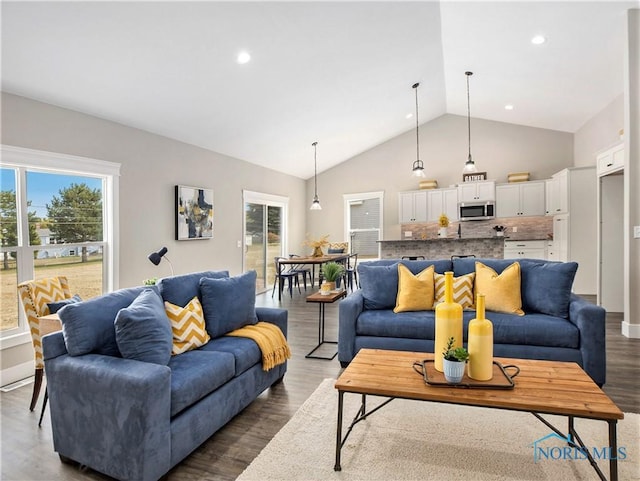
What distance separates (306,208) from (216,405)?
25.6ft

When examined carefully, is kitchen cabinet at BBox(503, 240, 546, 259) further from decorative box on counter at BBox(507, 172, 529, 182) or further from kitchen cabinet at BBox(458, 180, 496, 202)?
decorative box on counter at BBox(507, 172, 529, 182)

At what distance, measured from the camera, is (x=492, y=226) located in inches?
326

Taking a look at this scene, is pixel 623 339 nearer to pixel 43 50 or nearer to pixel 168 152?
pixel 168 152

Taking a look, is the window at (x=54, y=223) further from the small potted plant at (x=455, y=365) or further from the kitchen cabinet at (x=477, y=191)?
the kitchen cabinet at (x=477, y=191)

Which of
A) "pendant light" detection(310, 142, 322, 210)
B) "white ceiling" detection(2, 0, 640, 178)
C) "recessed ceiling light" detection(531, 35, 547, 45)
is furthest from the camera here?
"pendant light" detection(310, 142, 322, 210)

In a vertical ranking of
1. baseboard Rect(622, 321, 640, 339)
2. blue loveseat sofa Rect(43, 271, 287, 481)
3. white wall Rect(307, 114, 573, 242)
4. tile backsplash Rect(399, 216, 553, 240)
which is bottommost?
baseboard Rect(622, 321, 640, 339)

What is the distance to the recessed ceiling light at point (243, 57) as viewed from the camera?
398 cm

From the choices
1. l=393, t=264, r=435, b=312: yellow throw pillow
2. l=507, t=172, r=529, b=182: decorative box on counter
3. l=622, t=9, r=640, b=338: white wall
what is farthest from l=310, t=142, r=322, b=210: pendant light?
l=622, t=9, r=640, b=338: white wall

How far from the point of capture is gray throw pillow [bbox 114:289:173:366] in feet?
6.63

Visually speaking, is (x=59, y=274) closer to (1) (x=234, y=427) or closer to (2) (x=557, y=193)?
(1) (x=234, y=427)

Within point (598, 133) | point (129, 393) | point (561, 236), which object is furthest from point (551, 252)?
point (129, 393)

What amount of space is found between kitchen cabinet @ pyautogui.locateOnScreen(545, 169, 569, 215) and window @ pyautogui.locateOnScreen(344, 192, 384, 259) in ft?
11.5

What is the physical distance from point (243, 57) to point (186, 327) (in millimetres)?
3004

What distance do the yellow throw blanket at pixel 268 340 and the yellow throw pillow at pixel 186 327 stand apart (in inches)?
11.1
